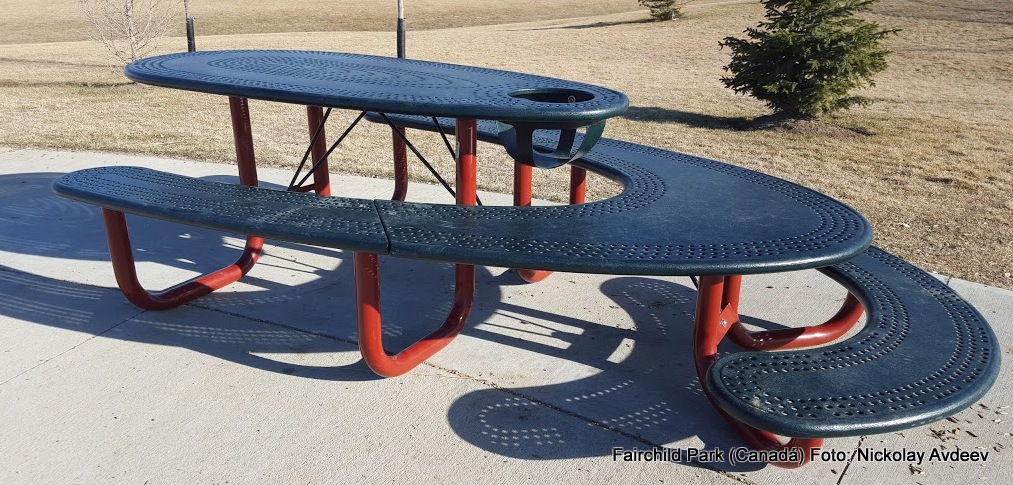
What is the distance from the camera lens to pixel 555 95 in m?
3.53

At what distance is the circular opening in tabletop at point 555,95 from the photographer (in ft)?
11.2

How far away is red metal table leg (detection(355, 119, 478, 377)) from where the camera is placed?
289 centimetres

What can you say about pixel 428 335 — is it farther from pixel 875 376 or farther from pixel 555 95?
pixel 875 376

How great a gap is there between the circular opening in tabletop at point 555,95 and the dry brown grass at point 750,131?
2.29m

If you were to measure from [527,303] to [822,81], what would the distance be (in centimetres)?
661

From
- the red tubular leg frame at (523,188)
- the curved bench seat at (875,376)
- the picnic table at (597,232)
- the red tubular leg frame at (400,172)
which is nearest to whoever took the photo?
the curved bench seat at (875,376)

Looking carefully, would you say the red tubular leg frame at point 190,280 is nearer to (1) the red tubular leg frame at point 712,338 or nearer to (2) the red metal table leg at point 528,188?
(2) the red metal table leg at point 528,188

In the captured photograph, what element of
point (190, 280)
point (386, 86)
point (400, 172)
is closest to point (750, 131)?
point (400, 172)

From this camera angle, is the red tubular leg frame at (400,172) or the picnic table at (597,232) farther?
the red tubular leg frame at (400,172)

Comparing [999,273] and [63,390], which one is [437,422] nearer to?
[63,390]

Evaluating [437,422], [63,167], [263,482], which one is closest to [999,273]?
[437,422]

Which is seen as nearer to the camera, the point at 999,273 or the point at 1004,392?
the point at 1004,392

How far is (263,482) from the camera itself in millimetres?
2490

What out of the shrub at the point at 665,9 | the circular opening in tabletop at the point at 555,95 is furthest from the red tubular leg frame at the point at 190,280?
the shrub at the point at 665,9
